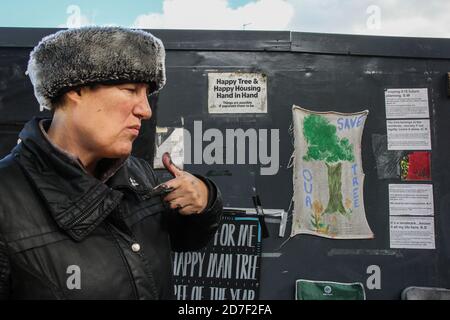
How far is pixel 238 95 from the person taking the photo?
3172 mm

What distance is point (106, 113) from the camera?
1.41m

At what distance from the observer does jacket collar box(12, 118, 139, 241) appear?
4.29 feet

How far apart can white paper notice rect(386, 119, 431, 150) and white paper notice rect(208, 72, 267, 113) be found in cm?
98

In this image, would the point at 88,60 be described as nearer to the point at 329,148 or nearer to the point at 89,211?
the point at 89,211

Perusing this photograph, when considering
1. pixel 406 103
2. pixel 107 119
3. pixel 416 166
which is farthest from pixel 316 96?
pixel 107 119

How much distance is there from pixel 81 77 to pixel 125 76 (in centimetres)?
14

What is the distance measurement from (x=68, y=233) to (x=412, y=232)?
262cm
